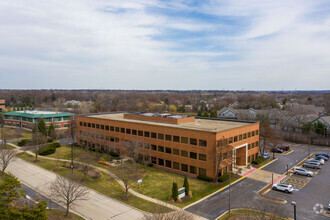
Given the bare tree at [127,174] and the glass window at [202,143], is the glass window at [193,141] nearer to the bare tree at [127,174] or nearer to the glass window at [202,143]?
the glass window at [202,143]

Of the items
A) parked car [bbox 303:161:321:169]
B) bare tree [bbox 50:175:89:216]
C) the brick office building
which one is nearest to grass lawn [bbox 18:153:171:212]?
bare tree [bbox 50:175:89:216]

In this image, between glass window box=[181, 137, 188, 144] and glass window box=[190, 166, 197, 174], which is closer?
glass window box=[190, 166, 197, 174]

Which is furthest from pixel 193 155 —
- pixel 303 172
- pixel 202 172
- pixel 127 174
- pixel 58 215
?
pixel 58 215

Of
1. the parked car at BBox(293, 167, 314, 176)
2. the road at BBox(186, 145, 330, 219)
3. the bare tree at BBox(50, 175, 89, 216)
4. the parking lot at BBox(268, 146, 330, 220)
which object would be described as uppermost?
the bare tree at BBox(50, 175, 89, 216)

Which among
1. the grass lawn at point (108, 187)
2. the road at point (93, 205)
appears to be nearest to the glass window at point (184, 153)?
the grass lawn at point (108, 187)

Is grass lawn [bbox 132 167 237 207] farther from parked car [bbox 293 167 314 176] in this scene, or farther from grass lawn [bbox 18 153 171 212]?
parked car [bbox 293 167 314 176]

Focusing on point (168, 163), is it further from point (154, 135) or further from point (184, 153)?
point (154, 135)

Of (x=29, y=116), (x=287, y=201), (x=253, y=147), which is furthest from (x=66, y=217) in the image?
(x=29, y=116)
